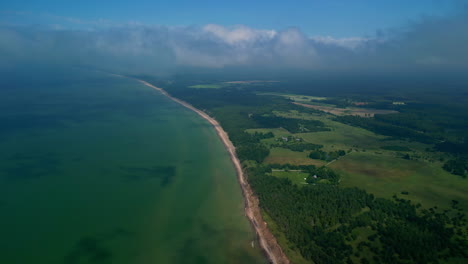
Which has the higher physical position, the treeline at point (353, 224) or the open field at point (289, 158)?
the open field at point (289, 158)

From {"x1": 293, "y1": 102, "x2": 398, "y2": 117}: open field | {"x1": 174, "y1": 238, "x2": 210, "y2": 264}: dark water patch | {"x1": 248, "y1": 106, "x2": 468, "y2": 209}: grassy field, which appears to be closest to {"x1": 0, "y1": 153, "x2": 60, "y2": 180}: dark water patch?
{"x1": 174, "y1": 238, "x2": 210, "y2": 264}: dark water patch

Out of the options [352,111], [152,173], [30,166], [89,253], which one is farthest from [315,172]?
[352,111]

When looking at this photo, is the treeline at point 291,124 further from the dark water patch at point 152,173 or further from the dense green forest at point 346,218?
the dark water patch at point 152,173

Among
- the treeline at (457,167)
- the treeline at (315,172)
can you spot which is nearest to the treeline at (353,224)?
the treeline at (315,172)

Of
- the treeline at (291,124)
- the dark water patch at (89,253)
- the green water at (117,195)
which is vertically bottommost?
the dark water patch at (89,253)

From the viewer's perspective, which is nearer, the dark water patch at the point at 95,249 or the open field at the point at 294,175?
the dark water patch at the point at 95,249

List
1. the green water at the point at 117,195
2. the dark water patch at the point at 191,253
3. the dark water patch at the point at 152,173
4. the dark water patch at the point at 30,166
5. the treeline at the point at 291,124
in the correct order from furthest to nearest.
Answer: the treeline at the point at 291,124 < the dark water patch at the point at 152,173 < the dark water patch at the point at 30,166 < the green water at the point at 117,195 < the dark water patch at the point at 191,253

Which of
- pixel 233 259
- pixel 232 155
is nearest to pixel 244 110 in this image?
pixel 232 155
